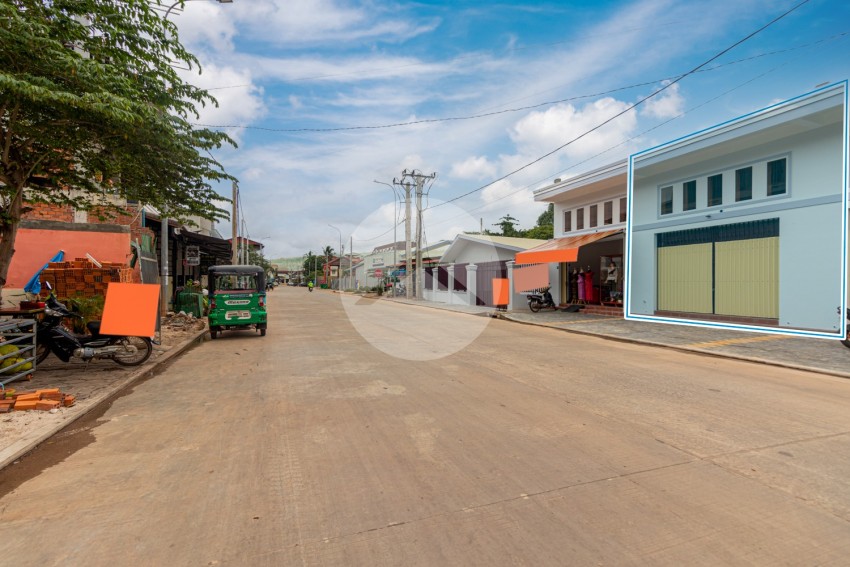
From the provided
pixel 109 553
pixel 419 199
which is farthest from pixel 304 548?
pixel 419 199

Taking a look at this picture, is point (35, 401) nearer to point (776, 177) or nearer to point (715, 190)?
point (776, 177)

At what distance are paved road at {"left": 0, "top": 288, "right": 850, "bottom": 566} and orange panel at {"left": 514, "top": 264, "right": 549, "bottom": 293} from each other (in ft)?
50.1

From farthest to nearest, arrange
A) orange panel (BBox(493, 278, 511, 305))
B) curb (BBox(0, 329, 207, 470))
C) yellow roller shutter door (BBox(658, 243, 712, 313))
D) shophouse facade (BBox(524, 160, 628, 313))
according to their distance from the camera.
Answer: orange panel (BBox(493, 278, 511, 305)), shophouse facade (BBox(524, 160, 628, 313)), yellow roller shutter door (BBox(658, 243, 712, 313)), curb (BBox(0, 329, 207, 470))

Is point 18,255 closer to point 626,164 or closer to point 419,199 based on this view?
point 626,164

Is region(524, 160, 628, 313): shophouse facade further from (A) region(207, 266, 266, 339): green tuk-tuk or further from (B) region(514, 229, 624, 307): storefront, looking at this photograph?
(A) region(207, 266, 266, 339): green tuk-tuk

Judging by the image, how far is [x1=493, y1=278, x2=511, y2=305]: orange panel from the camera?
23797 millimetres

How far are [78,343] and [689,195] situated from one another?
59.7 feet

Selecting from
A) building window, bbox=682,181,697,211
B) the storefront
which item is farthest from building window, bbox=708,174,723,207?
the storefront

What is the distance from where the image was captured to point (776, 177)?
14008 millimetres

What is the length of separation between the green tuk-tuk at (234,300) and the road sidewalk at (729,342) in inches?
377

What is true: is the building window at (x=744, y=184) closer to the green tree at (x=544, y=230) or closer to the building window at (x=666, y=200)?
the building window at (x=666, y=200)

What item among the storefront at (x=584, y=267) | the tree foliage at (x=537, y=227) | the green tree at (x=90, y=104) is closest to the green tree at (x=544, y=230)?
the tree foliage at (x=537, y=227)

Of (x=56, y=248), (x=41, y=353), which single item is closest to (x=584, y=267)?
(x=41, y=353)

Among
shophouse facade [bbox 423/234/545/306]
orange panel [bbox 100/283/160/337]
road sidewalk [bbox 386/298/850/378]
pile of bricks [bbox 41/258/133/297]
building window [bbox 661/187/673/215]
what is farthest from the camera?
shophouse facade [bbox 423/234/545/306]
